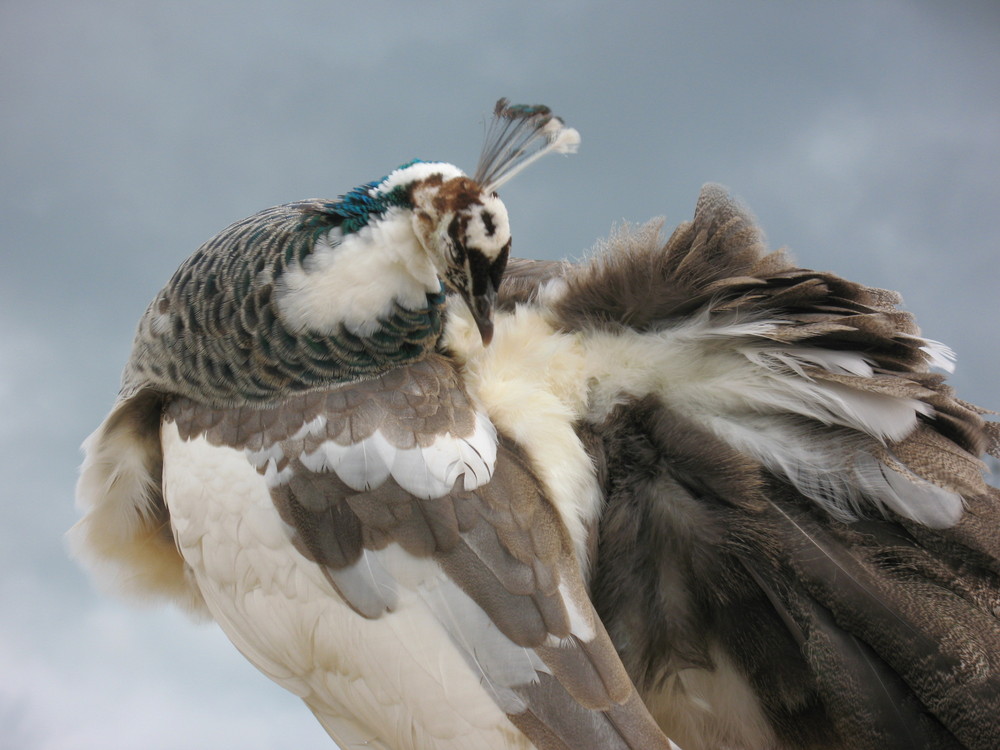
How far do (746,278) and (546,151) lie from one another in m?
0.41

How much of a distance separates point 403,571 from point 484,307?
1.36 feet

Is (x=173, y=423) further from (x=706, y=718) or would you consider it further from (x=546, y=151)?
(x=706, y=718)

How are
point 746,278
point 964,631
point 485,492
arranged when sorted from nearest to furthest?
1. point 964,631
2. point 485,492
3. point 746,278

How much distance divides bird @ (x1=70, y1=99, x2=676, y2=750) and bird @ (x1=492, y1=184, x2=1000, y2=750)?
12 centimetres

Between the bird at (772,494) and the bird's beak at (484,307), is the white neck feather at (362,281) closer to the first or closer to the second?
the bird's beak at (484,307)

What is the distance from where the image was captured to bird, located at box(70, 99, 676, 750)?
1.13 m

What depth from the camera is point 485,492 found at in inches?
47.1

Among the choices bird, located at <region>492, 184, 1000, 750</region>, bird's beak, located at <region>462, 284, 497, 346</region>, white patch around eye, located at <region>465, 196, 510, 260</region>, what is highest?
white patch around eye, located at <region>465, 196, 510, 260</region>

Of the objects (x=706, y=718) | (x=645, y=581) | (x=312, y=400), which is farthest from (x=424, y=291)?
(x=706, y=718)

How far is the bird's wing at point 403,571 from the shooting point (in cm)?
111

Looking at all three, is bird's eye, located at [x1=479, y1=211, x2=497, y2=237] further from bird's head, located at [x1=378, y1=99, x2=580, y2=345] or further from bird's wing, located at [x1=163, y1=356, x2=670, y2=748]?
bird's wing, located at [x1=163, y1=356, x2=670, y2=748]

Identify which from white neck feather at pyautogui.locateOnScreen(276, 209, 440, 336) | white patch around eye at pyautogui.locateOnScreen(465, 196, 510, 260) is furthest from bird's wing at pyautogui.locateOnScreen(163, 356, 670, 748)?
white patch around eye at pyautogui.locateOnScreen(465, 196, 510, 260)

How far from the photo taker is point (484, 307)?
1.21m

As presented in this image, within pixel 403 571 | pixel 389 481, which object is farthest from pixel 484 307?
pixel 403 571
